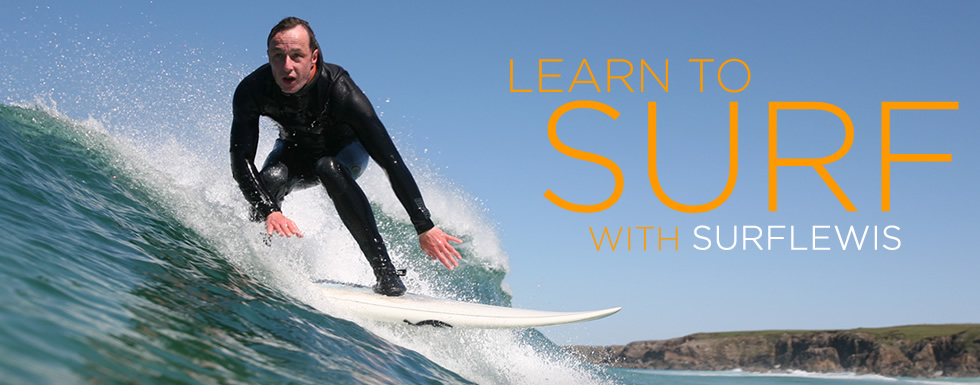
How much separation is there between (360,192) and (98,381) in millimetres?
3177

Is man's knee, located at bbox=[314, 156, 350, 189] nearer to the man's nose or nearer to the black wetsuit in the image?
the black wetsuit

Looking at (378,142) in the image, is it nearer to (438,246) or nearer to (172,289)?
(438,246)

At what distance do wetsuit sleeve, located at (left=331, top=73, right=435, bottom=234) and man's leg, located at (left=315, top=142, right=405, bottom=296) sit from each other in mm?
318

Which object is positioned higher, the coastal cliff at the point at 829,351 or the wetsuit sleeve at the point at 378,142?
the wetsuit sleeve at the point at 378,142

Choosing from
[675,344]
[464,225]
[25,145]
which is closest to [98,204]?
[25,145]

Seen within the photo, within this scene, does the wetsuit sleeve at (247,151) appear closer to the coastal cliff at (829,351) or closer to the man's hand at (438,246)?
the man's hand at (438,246)

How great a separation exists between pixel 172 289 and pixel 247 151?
1516 millimetres

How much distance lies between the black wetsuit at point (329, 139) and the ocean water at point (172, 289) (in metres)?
0.63

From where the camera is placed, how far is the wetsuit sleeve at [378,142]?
4945mm

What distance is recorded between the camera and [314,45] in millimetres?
4871

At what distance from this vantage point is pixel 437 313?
5.27 metres

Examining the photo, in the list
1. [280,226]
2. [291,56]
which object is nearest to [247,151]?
[280,226]

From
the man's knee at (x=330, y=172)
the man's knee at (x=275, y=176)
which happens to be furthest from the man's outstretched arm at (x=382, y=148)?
the man's knee at (x=275, y=176)

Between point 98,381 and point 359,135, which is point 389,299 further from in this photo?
point 98,381
